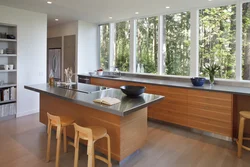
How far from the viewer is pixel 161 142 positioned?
3.25 meters

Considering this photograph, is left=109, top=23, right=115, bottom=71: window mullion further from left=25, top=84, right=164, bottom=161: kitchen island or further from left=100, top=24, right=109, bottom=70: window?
left=25, top=84, right=164, bottom=161: kitchen island

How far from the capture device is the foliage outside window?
4.51 m

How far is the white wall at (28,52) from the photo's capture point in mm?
4551

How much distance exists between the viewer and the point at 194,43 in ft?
14.2

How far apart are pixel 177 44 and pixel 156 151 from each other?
2875 mm

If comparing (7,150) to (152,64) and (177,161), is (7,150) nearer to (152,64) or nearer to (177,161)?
(177,161)

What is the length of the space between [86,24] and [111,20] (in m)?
0.92

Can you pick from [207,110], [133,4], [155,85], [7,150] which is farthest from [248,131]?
[7,150]

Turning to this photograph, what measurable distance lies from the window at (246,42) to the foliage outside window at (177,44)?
115 cm

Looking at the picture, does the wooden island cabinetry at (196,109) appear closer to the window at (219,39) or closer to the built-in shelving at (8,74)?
the window at (219,39)

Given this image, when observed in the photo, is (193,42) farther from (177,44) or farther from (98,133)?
(98,133)

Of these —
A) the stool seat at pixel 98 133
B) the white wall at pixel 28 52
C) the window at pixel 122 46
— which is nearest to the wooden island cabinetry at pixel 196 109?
the window at pixel 122 46

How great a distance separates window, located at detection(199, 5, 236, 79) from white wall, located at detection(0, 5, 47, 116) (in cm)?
421

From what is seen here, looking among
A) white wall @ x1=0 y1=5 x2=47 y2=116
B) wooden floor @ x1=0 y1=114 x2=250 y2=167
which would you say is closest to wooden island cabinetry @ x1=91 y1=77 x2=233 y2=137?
wooden floor @ x1=0 y1=114 x2=250 y2=167
